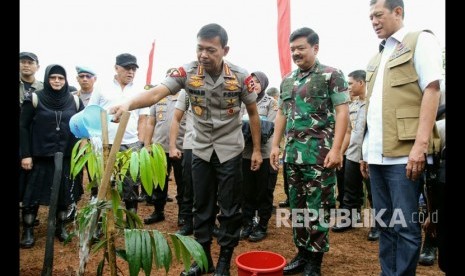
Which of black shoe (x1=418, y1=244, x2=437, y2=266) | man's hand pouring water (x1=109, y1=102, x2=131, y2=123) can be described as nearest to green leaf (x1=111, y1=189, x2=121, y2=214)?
man's hand pouring water (x1=109, y1=102, x2=131, y2=123)

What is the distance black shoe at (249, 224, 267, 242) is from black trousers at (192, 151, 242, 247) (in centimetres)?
113

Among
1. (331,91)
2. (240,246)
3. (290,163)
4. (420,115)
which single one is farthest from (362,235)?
(420,115)

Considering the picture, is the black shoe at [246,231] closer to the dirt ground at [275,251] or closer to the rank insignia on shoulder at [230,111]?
the dirt ground at [275,251]

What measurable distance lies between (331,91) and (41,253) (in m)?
3.10

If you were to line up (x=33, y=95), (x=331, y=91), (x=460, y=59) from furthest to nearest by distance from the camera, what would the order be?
(x=33, y=95), (x=331, y=91), (x=460, y=59)

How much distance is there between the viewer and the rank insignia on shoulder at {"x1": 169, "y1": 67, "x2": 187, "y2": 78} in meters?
2.85

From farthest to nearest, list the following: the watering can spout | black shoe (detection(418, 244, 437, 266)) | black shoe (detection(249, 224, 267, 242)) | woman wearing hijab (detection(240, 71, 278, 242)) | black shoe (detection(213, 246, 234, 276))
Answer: woman wearing hijab (detection(240, 71, 278, 242)) → black shoe (detection(249, 224, 267, 242)) → black shoe (detection(418, 244, 437, 266)) → black shoe (detection(213, 246, 234, 276)) → the watering can spout

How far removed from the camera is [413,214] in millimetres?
2104

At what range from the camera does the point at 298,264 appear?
9.91ft

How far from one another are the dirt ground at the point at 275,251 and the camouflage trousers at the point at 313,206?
42 centimetres

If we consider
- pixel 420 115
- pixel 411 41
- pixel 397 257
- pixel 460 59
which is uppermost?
pixel 411 41

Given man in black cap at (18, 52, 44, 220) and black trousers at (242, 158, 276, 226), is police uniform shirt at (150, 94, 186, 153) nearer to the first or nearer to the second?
black trousers at (242, 158, 276, 226)

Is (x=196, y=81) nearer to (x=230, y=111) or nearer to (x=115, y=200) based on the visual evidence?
(x=230, y=111)

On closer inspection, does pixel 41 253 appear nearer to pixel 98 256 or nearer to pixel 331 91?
pixel 98 256
